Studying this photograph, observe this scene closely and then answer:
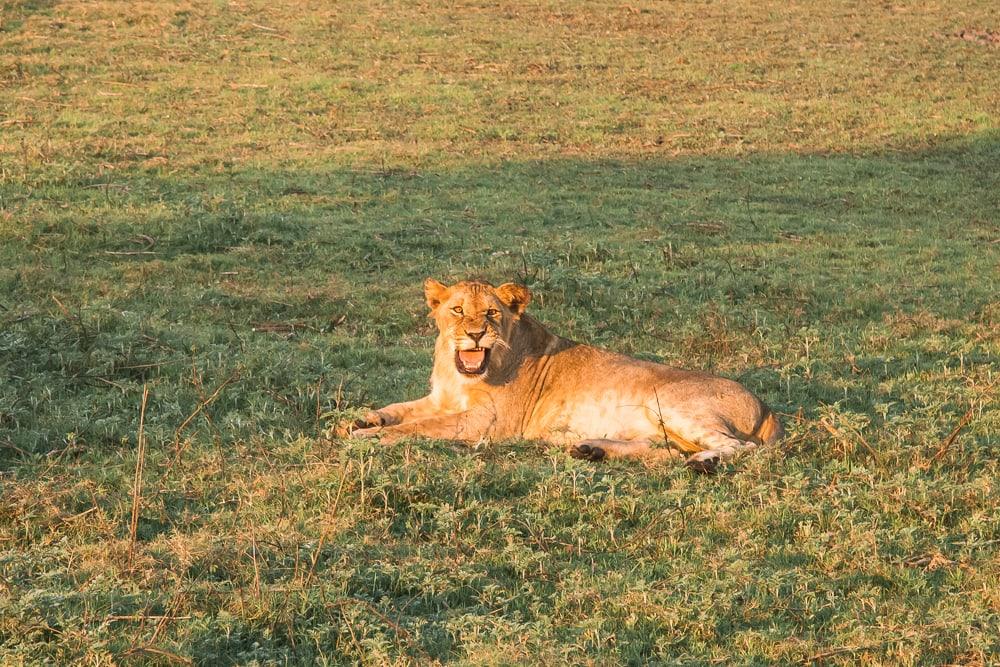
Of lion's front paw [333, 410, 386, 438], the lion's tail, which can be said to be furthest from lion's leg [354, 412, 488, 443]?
the lion's tail

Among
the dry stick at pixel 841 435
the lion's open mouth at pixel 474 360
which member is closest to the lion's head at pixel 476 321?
the lion's open mouth at pixel 474 360

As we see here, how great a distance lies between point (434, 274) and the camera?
1285 cm

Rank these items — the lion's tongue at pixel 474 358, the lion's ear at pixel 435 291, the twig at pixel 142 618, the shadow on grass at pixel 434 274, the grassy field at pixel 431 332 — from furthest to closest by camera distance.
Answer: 1. the shadow on grass at pixel 434 274
2. the lion's ear at pixel 435 291
3. the lion's tongue at pixel 474 358
4. the grassy field at pixel 431 332
5. the twig at pixel 142 618

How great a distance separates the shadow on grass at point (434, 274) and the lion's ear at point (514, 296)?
1.19 meters

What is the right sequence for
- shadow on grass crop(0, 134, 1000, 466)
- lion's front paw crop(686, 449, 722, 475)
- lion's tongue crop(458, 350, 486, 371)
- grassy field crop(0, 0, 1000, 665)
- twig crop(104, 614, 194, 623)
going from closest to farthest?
twig crop(104, 614, 194, 623) → grassy field crop(0, 0, 1000, 665) → lion's front paw crop(686, 449, 722, 475) → lion's tongue crop(458, 350, 486, 371) → shadow on grass crop(0, 134, 1000, 466)

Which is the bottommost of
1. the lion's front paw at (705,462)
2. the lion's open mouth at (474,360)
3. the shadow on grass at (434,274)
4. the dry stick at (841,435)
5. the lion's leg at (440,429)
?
the shadow on grass at (434,274)

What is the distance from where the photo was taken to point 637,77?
24656 millimetres

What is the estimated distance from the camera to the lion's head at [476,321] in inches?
301

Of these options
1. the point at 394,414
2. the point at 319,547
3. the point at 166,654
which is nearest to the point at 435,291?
the point at 394,414

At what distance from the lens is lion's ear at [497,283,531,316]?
7754 mm

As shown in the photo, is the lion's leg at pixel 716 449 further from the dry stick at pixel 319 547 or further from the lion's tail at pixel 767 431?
the dry stick at pixel 319 547

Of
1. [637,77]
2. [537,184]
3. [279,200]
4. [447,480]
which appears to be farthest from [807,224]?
[447,480]

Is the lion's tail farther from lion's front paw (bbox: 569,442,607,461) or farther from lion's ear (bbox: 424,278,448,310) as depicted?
lion's ear (bbox: 424,278,448,310)

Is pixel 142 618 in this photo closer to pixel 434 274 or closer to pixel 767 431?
pixel 767 431
